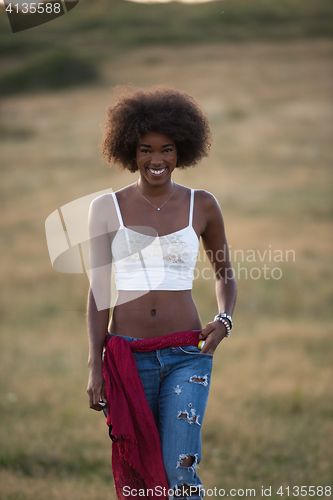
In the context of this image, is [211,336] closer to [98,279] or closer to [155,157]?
[98,279]

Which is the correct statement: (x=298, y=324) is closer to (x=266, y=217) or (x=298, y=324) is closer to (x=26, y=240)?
(x=266, y=217)

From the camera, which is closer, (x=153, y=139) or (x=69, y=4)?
(x=153, y=139)

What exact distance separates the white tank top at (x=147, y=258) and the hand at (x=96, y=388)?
500 millimetres

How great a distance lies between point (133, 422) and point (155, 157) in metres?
1.51

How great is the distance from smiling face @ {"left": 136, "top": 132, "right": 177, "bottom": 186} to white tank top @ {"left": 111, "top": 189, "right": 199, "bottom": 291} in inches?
11.1

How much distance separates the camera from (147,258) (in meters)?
3.14

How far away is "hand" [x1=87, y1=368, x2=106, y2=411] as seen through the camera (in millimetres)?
3021

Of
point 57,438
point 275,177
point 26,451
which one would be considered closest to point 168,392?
point 26,451

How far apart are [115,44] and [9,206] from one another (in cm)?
3093

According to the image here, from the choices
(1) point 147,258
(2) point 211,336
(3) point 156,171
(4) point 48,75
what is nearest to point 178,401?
(2) point 211,336

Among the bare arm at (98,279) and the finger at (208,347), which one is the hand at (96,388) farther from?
the finger at (208,347)

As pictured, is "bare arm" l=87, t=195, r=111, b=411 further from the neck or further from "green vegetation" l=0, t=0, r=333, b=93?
"green vegetation" l=0, t=0, r=333, b=93

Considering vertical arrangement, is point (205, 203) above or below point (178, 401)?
above

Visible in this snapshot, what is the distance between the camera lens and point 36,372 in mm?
8883
